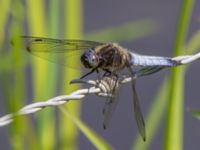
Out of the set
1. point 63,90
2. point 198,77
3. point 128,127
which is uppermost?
point 63,90

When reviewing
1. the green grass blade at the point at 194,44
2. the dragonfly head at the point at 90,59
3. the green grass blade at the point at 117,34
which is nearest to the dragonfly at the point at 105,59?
the dragonfly head at the point at 90,59

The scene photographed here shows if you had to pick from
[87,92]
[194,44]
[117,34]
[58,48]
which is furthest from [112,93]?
[117,34]

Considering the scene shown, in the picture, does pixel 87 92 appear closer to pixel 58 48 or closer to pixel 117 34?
pixel 58 48

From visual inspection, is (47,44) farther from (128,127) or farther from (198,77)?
(198,77)

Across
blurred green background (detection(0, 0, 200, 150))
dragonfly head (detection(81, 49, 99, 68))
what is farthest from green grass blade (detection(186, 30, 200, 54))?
dragonfly head (detection(81, 49, 99, 68))

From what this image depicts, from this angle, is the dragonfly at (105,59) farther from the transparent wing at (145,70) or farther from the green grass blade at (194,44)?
the green grass blade at (194,44)

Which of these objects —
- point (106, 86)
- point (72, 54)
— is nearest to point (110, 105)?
point (106, 86)

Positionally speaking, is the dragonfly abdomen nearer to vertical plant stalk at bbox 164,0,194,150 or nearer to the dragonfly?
the dragonfly
